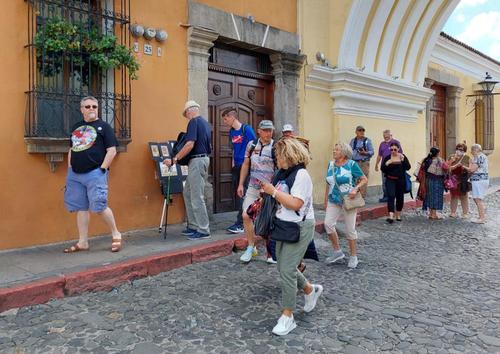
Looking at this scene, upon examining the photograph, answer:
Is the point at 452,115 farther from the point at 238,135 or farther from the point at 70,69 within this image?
the point at 70,69

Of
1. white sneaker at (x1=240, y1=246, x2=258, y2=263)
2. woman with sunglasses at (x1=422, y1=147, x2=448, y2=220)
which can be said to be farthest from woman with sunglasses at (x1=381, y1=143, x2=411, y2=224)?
white sneaker at (x1=240, y1=246, x2=258, y2=263)

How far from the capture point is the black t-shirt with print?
189 inches

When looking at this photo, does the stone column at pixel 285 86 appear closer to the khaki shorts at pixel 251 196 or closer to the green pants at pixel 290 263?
the khaki shorts at pixel 251 196

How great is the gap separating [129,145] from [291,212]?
3.33 metres

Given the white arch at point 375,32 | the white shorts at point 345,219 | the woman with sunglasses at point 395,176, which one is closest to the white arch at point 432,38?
the white arch at point 375,32

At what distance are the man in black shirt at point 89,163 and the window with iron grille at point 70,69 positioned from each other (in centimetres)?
57

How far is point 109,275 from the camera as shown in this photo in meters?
4.45

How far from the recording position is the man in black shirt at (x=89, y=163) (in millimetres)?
4801

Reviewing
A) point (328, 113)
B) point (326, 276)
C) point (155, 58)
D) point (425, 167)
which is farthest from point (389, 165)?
point (155, 58)

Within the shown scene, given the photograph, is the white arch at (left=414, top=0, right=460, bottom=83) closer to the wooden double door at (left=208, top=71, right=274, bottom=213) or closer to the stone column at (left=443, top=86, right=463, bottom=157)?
the stone column at (left=443, top=86, right=463, bottom=157)

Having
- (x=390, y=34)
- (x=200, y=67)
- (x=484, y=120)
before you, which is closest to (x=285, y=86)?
(x=200, y=67)

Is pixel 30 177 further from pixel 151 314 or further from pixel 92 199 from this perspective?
pixel 151 314

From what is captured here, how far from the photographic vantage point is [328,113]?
9.49 metres

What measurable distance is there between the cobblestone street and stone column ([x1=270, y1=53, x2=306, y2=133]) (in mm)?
3607
